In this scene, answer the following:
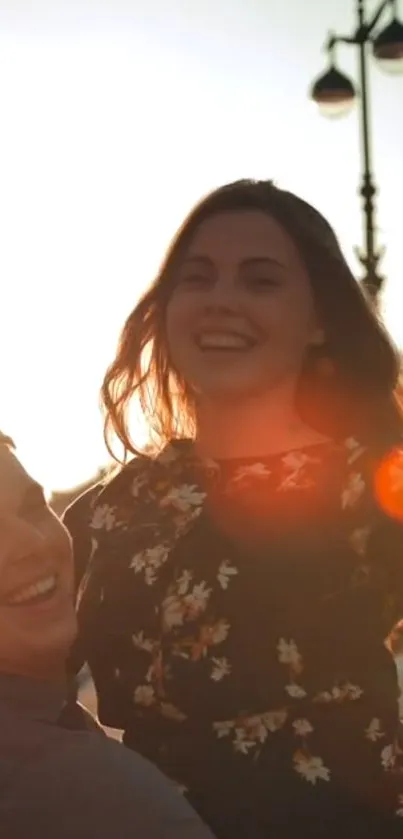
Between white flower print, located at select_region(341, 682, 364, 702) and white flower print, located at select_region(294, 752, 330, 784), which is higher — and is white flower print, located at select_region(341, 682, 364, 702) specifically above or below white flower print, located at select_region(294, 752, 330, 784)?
above

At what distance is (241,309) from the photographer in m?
3.14

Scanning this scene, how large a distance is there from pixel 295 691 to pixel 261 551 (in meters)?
0.35

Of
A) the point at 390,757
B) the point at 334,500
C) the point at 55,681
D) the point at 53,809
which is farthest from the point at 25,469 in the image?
the point at 390,757

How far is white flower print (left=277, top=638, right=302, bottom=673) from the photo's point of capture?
115 inches

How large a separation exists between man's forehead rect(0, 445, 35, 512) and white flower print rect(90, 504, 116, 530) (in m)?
0.93

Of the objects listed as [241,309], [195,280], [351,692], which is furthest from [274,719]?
[195,280]

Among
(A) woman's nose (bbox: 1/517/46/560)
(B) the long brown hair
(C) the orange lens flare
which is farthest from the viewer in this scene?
(B) the long brown hair

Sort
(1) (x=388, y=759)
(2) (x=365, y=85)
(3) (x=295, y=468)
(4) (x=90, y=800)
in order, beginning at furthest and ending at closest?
1. (2) (x=365, y=85)
2. (3) (x=295, y=468)
3. (1) (x=388, y=759)
4. (4) (x=90, y=800)

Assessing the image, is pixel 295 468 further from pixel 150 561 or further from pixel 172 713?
pixel 172 713

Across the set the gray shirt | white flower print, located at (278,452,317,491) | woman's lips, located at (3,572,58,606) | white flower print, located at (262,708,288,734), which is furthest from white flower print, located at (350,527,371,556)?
the gray shirt

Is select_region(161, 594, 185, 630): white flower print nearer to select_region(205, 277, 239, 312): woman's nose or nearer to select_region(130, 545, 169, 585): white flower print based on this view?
select_region(130, 545, 169, 585): white flower print

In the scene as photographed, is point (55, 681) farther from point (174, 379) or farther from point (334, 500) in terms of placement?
point (174, 379)

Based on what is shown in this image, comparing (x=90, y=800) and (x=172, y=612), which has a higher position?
(x=90, y=800)

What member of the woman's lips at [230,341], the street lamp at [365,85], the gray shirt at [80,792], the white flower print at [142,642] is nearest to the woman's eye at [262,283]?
the woman's lips at [230,341]
